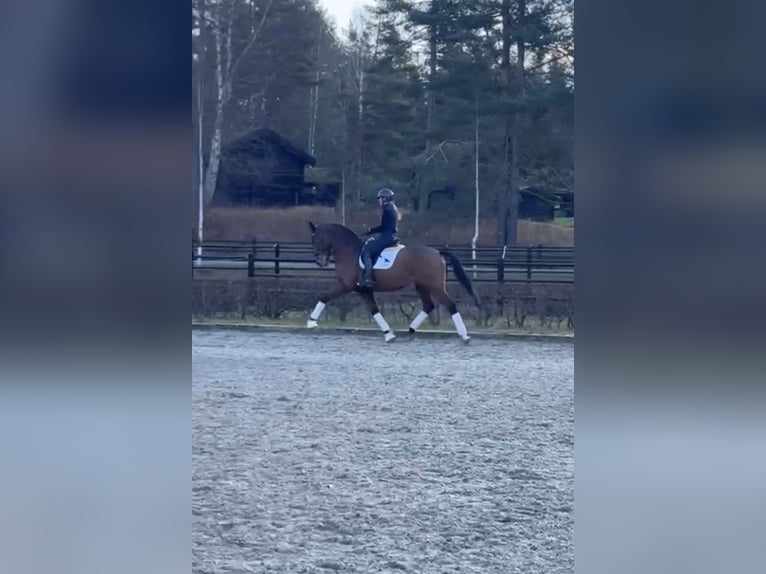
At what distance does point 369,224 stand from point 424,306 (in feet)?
4.11

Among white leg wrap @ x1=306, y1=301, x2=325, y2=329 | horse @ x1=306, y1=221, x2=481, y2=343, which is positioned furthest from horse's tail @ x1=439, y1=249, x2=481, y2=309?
white leg wrap @ x1=306, y1=301, x2=325, y2=329

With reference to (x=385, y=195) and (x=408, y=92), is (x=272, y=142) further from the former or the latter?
(x=385, y=195)

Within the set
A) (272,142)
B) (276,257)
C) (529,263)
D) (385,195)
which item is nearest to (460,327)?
(529,263)

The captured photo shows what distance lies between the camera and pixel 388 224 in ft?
33.0

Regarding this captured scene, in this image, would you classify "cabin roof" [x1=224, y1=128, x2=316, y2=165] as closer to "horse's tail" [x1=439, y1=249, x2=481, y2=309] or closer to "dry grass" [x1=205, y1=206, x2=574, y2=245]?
"dry grass" [x1=205, y1=206, x2=574, y2=245]

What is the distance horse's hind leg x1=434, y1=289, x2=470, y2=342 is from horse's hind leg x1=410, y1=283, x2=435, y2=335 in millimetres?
141

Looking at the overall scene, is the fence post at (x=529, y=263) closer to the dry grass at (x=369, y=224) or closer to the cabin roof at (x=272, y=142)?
the dry grass at (x=369, y=224)

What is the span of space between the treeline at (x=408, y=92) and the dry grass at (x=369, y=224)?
16 cm

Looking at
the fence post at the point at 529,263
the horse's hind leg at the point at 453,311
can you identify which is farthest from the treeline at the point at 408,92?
the horse's hind leg at the point at 453,311

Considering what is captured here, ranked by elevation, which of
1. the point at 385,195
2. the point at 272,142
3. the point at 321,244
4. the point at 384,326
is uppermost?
the point at 272,142

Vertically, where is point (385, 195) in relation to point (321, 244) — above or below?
above
